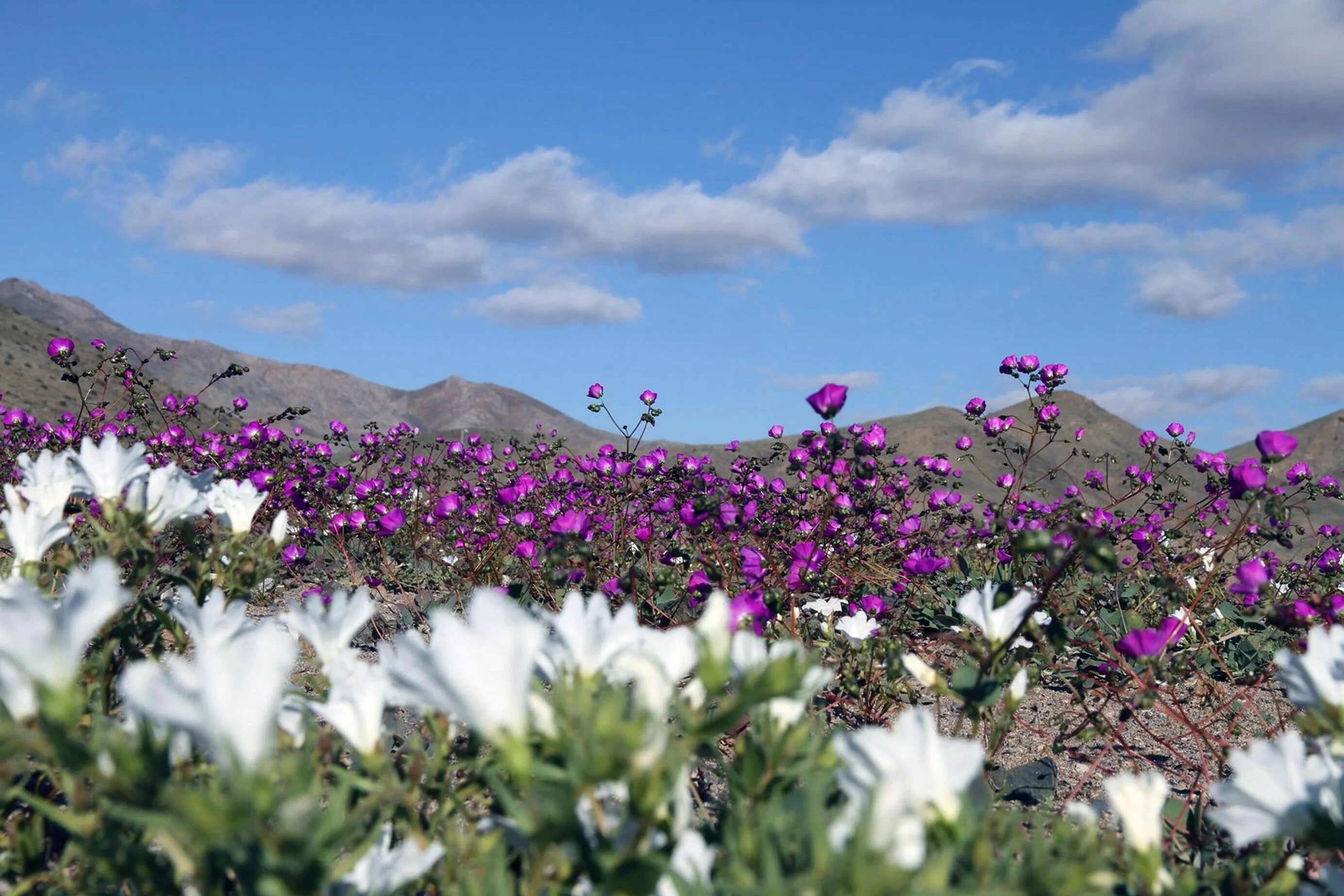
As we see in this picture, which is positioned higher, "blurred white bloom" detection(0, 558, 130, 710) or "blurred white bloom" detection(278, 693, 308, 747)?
"blurred white bloom" detection(0, 558, 130, 710)

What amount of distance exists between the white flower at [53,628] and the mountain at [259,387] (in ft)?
86.7

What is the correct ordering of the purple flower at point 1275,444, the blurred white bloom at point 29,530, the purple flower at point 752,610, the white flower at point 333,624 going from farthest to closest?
the purple flower at point 1275,444, the purple flower at point 752,610, the blurred white bloom at point 29,530, the white flower at point 333,624

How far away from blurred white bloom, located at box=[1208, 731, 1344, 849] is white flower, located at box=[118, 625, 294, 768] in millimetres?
1324

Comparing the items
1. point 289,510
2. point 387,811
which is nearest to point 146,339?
point 289,510

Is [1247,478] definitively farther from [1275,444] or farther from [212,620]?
[212,620]

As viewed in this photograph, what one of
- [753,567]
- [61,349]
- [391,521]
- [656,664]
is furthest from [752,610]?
[61,349]

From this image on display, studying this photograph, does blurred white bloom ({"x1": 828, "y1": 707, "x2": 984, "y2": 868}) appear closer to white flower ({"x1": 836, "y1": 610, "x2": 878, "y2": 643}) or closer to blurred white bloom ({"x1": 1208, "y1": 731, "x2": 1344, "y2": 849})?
blurred white bloom ({"x1": 1208, "y1": 731, "x2": 1344, "y2": 849})

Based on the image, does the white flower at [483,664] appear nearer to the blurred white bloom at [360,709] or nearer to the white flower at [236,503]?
the blurred white bloom at [360,709]

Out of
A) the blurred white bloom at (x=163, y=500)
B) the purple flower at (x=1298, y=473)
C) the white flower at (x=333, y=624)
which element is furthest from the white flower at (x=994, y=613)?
the purple flower at (x=1298, y=473)

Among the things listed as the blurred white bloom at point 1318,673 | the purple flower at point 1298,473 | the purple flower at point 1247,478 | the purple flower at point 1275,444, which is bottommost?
the blurred white bloom at point 1318,673

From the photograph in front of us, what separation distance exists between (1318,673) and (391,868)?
61.6 inches

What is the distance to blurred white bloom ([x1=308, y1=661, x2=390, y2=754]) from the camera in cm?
158

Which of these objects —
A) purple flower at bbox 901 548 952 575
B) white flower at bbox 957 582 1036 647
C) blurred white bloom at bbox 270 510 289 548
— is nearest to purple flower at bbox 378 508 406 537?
purple flower at bbox 901 548 952 575

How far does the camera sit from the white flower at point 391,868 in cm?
146
